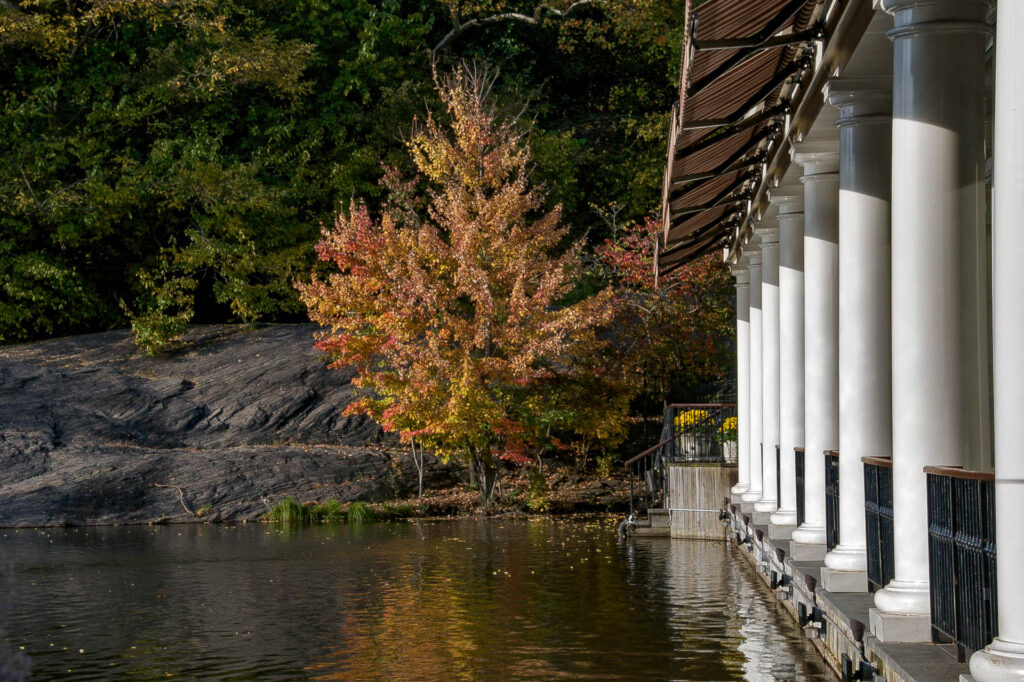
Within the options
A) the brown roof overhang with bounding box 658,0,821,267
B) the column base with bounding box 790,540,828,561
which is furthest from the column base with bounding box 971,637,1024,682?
the column base with bounding box 790,540,828,561

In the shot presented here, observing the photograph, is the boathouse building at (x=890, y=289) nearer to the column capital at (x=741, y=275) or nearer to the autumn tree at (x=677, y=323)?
the column capital at (x=741, y=275)

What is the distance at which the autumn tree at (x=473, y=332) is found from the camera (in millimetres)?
27297

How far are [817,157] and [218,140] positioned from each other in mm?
29462

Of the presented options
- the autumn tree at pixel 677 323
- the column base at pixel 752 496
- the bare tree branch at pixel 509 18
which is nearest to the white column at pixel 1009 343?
the column base at pixel 752 496

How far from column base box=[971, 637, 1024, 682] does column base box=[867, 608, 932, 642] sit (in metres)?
2.02

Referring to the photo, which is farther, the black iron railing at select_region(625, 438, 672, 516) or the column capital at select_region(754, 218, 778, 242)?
the black iron railing at select_region(625, 438, 672, 516)

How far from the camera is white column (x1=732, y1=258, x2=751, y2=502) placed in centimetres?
2206

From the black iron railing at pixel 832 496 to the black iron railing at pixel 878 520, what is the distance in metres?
1.37

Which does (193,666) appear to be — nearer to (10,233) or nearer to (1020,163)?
(1020,163)

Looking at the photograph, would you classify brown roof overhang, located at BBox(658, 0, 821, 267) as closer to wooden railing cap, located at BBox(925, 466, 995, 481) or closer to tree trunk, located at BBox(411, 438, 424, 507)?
wooden railing cap, located at BBox(925, 466, 995, 481)

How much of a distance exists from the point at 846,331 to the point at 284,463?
822 inches

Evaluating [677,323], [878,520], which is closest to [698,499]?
[677,323]

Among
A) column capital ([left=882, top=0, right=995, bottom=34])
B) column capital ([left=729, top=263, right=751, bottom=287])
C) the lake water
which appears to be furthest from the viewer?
column capital ([left=729, top=263, right=751, bottom=287])

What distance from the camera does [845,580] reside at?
1005 centimetres
